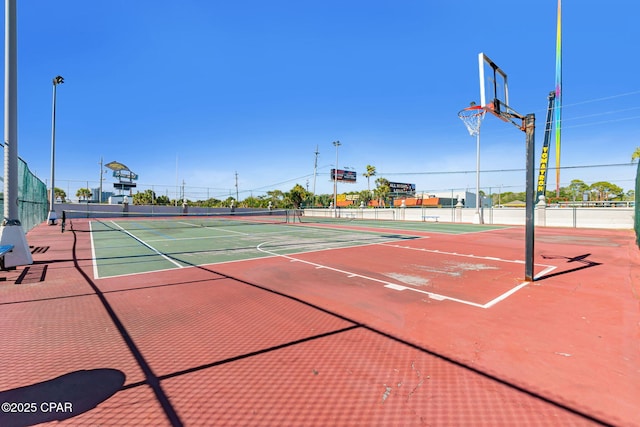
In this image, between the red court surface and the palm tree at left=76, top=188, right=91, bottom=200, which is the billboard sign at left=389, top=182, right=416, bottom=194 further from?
the red court surface

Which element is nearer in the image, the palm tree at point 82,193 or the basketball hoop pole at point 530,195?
the basketball hoop pole at point 530,195

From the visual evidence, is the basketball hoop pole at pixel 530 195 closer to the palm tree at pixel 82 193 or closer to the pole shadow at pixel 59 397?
the pole shadow at pixel 59 397

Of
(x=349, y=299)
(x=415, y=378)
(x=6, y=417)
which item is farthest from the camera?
(x=349, y=299)

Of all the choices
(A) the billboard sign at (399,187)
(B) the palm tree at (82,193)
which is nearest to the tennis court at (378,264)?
(B) the palm tree at (82,193)

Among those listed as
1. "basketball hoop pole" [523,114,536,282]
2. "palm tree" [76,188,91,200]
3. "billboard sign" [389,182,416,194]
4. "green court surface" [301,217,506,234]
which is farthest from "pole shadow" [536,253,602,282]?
"billboard sign" [389,182,416,194]

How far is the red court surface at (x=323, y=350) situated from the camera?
2805mm

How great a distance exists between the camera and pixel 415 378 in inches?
130

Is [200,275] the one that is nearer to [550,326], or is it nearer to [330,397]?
[330,397]

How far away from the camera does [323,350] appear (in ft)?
13.1

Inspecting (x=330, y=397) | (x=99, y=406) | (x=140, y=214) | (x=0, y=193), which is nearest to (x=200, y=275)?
(x=99, y=406)

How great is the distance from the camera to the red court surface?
280cm

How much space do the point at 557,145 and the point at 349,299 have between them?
63.8 meters

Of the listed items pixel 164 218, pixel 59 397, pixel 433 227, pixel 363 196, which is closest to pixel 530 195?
pixel 59 397

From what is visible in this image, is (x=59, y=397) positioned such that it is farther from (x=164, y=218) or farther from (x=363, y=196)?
(x=363, y=196)
